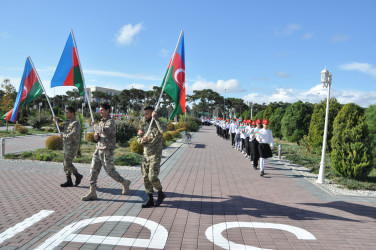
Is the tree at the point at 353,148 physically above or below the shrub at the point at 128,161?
above

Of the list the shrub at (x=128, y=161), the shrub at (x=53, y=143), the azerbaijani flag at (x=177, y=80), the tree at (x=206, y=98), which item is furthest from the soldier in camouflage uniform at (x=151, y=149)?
the tree at (x=206, y=98)

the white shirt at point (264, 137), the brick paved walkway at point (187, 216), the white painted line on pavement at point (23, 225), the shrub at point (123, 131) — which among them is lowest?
the white painted line on pavement at point (23, 225)

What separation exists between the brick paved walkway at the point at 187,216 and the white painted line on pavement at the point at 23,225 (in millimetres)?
13

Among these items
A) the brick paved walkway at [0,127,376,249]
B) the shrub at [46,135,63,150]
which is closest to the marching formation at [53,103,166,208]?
the brick paved walkway at [0,127,376,249]

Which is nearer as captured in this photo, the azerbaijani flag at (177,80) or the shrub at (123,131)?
the azerbaijani flag at (177,80)

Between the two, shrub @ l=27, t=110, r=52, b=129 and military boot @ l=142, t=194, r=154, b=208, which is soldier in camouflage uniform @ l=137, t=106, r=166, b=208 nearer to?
military boot @ l=142, t=194, r=154, b=208

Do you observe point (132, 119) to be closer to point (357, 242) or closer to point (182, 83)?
point (182, 83)

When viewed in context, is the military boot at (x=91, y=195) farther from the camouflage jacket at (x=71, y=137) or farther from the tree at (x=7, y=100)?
the tree at (x=7, y=100)

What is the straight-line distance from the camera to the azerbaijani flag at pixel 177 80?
5.73 meters

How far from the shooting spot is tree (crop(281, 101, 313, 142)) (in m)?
18.3

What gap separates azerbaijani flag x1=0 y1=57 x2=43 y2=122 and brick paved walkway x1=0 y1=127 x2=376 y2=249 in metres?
1.83

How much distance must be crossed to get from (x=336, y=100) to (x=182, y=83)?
39.2 ft

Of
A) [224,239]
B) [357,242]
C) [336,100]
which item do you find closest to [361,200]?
[357,242]

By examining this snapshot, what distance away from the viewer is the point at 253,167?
9.83m
